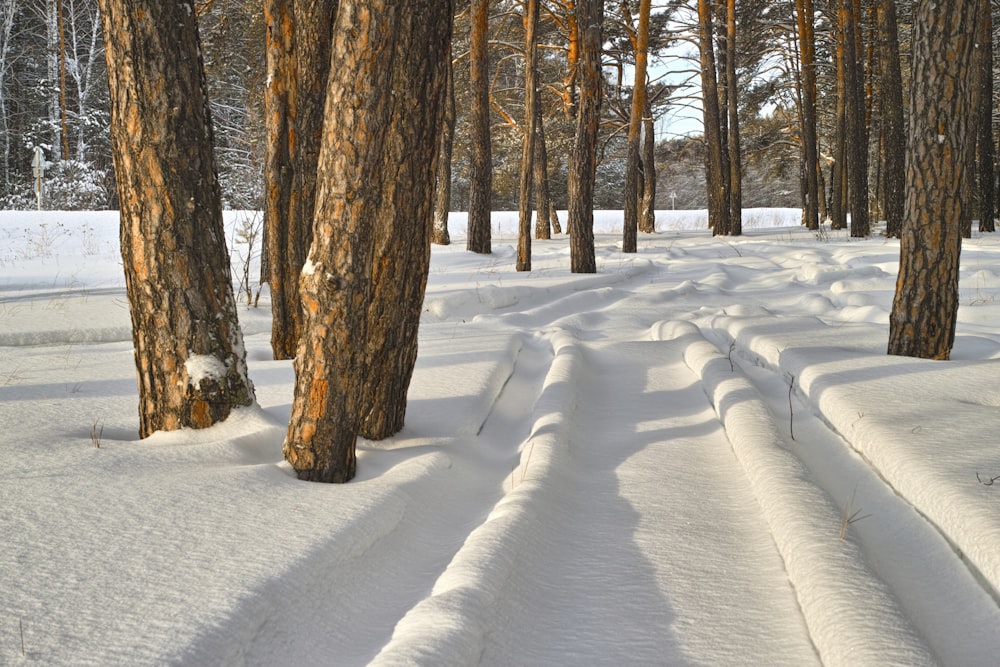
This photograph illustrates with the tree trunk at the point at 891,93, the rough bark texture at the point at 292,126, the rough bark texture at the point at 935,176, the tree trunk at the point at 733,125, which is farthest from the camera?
the tree trunk at the point at 733,125

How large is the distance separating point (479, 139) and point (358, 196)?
34.0ft

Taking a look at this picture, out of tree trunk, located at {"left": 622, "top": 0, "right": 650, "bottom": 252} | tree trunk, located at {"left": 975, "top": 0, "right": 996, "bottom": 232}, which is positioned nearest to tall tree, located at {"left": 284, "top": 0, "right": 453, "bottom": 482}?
tree trunk, located at {"left": 975, "top": 0, "right": 996, "bottom": 232}

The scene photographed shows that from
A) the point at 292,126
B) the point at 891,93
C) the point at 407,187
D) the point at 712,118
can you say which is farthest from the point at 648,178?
the point at 407,187

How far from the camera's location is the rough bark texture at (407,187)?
2939 millimetres

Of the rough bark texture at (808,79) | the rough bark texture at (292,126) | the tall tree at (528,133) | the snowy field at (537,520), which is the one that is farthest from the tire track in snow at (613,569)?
the rough bark texture at (808,79)

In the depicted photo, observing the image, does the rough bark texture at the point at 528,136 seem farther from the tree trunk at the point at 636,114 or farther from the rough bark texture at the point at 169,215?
the rough bark texture at the point at 169,215

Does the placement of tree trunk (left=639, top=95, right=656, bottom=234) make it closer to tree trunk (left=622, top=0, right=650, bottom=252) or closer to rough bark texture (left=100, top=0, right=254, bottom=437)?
tree trunk (left=622, top=0, right=650, bottom=252)

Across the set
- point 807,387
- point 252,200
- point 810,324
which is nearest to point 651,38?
point 252,200

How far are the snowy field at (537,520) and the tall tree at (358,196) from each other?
25cm

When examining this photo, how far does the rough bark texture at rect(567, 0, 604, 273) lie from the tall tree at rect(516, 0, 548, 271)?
0.59m

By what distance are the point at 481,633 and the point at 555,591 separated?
392 mm

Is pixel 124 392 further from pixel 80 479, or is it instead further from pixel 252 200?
pixel 252 200

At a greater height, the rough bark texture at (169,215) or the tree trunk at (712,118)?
the tree trunk at (712,118)

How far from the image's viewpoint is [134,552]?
2080mm
